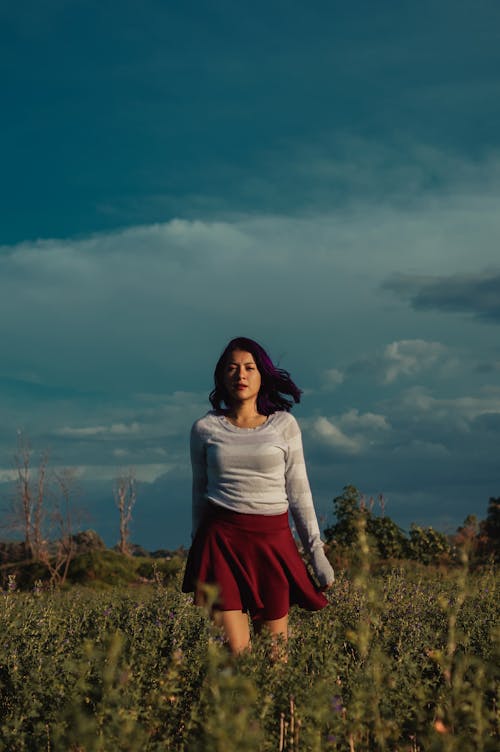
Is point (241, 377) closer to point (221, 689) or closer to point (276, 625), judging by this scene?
point (276, 625)

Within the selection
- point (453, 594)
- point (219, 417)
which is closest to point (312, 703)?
point (219, 417)

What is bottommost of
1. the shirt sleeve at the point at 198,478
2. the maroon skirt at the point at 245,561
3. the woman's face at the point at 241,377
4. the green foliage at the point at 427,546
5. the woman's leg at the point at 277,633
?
the green foliage at the point at 427,546

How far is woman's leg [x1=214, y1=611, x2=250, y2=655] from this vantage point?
5.43m

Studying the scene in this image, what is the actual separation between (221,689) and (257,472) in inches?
65.3

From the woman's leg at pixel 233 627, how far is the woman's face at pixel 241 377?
1.47 m

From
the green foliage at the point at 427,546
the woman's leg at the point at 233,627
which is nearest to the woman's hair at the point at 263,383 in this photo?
the woman's leg at the point at 233,627

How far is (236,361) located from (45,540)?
1946 centimetres

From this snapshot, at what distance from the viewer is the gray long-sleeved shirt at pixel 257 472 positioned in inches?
219

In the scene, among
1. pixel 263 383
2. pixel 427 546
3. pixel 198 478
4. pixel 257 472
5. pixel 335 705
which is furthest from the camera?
pixel 427 546

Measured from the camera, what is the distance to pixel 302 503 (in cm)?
579

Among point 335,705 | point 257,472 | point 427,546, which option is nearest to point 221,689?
point 335,705

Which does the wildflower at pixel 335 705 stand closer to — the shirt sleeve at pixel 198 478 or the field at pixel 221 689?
the field at pixel 221 689

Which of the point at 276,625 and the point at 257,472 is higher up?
the point at 257,472

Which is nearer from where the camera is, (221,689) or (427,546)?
(221,689)
